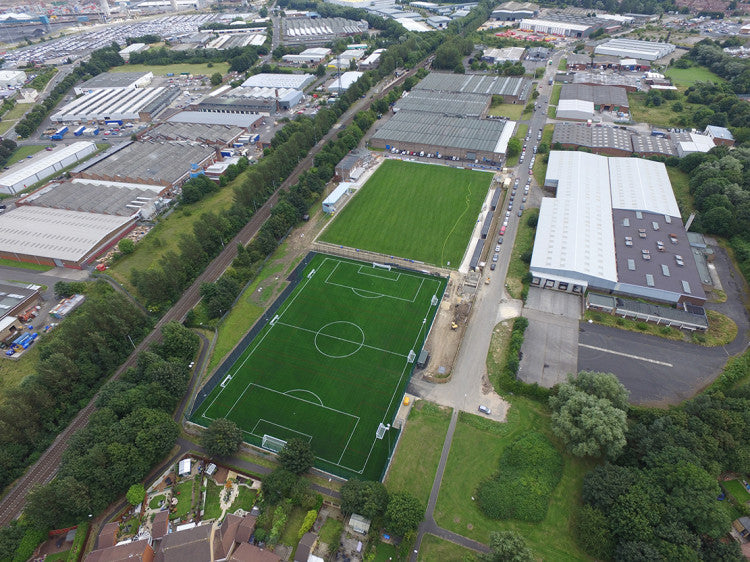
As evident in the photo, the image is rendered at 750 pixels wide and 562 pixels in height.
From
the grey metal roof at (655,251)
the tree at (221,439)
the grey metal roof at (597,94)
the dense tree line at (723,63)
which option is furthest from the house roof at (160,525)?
the dense tree line at (723,63)

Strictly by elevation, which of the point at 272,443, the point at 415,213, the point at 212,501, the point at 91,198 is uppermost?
the point at 415,213

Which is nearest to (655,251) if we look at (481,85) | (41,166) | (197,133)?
(481,85)

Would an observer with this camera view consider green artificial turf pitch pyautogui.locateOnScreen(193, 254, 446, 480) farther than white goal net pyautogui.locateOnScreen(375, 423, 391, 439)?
Yes

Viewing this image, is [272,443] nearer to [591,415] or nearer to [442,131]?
[591,415]

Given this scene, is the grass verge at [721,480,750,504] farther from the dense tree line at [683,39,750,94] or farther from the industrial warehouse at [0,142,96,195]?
the dense tree line at [683,39,750,94]

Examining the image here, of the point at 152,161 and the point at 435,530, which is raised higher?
the point at 152,161

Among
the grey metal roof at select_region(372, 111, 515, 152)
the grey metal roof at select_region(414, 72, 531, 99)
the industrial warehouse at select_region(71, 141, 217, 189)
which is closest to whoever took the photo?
the industrial warehouse at select_region(71, 141, 217, 189)

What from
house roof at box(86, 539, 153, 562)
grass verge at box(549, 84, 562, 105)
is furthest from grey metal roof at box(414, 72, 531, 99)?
house roof at box(86, 539, 153, 562)

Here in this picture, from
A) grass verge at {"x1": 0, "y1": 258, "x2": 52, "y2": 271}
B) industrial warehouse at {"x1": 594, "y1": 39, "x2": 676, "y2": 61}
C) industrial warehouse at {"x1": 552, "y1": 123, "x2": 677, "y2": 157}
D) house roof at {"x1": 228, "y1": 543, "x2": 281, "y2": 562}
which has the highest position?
industrial warehouse at {"x1": 594, "y1": 39, "x2": 676, "y2": 61}
